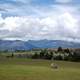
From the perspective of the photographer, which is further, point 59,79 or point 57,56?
point 57,56

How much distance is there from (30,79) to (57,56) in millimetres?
95677

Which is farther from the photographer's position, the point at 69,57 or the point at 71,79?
the point at 69,57

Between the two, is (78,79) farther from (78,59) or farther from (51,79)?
(78,59)

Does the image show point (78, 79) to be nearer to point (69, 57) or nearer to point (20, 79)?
point (20, 79)

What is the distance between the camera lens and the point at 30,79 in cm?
5412

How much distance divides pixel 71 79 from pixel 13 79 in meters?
11.6

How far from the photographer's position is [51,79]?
54.3 meters

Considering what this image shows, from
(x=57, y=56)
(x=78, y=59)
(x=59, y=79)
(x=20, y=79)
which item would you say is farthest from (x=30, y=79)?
(x=57, y=56)

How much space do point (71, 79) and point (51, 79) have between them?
4.15 m

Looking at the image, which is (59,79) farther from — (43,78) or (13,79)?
(13,79)

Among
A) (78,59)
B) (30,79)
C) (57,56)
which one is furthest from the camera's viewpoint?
(57,56)

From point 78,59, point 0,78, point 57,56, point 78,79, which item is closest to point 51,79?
point 78,79

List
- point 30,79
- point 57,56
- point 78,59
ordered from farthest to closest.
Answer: point 57,56 < point 78,59 < point 30,79

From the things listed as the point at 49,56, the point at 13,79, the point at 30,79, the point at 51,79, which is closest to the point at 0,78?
the point at 13,79
